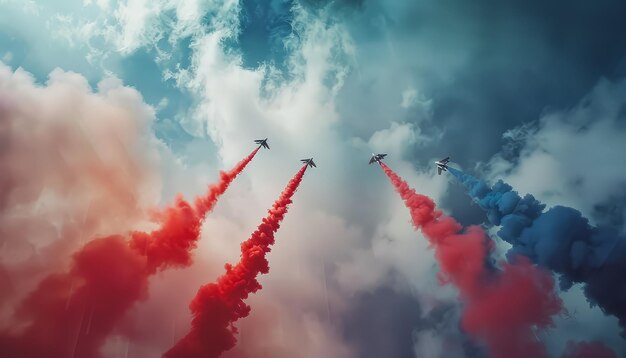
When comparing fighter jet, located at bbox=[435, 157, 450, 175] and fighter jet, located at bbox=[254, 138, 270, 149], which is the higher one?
fighter jet, located at bbox=[435, 157, 450, 175]

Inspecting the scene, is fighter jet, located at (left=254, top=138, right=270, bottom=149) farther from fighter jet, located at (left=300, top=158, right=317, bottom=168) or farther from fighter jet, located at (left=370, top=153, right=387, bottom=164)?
fighter jet, located at (left=370, top=153, right=387, bottom=164)

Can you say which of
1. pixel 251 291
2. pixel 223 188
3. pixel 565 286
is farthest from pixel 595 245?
pixel 223 188

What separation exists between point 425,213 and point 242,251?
38.3 meters

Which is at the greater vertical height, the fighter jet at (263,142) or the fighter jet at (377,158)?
the fighter jet at (377,158)

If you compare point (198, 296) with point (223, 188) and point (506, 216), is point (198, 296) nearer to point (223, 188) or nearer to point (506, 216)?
point (223, 188)

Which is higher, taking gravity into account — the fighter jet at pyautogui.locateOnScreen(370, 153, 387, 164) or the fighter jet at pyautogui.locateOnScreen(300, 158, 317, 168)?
the fighter jet at pyautogui.locateOnScreen(370, 153, 387, 164)

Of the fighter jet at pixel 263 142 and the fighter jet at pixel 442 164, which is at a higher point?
the fighter jet at pixel 442 164

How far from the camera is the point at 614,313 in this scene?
203ft

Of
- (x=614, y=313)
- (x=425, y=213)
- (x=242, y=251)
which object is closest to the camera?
(x=614, y=313)

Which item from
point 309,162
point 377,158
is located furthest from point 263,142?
point 377,158

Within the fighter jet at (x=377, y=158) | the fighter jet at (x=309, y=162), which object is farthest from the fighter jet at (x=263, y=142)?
the fighter jet at (x=377, y=158)

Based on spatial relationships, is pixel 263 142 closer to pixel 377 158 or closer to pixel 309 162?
pixel 309 162

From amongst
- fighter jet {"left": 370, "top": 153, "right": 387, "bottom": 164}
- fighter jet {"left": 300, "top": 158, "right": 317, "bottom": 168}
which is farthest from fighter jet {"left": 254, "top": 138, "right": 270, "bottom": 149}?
fighter jet {"left": 370, "top": 153, "right": 387, "bottom": 164}

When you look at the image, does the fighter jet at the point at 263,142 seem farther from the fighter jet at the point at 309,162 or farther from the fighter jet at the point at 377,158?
the fighter jet at the point at 377,158
